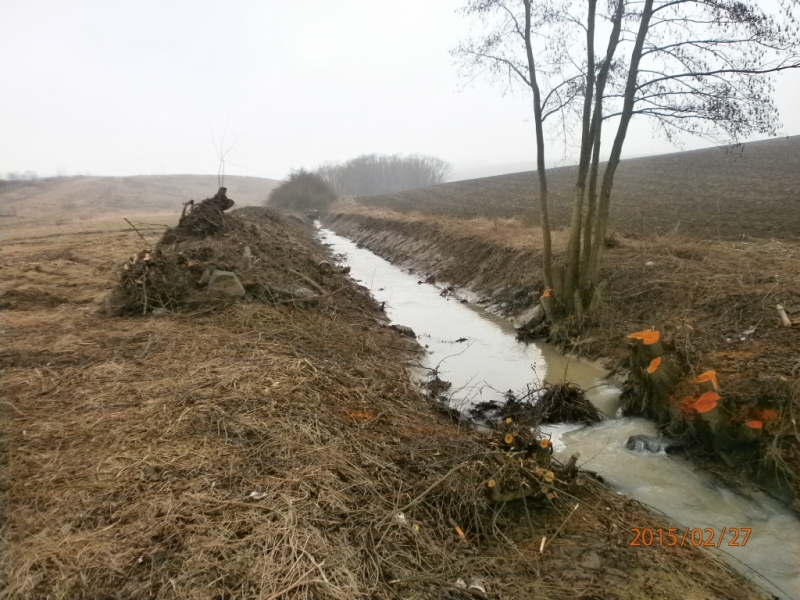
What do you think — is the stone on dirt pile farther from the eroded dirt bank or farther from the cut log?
the cut log

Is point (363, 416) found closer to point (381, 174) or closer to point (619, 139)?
point (619, 139)

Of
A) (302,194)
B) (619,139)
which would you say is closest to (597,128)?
(619,139)

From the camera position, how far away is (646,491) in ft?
15.8

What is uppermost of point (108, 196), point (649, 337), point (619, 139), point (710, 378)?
point (619, 139)

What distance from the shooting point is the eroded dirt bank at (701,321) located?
4.95 m

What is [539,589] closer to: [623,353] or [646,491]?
[646,491]

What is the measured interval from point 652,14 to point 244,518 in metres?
9.36

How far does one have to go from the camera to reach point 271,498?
351 centimetres

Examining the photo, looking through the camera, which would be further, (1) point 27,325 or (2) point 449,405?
(1) point 27,325

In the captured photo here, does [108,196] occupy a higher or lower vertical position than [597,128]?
lower

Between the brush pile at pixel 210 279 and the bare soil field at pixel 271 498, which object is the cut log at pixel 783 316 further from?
the brush pile at pixel 210 279

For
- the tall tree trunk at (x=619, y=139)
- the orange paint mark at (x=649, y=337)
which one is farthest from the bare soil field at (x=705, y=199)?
the orange paint mark at (x=649, y=337)

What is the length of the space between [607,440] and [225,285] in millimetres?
6549

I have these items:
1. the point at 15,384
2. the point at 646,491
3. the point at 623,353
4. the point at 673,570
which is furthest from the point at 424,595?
the point at 623,353
